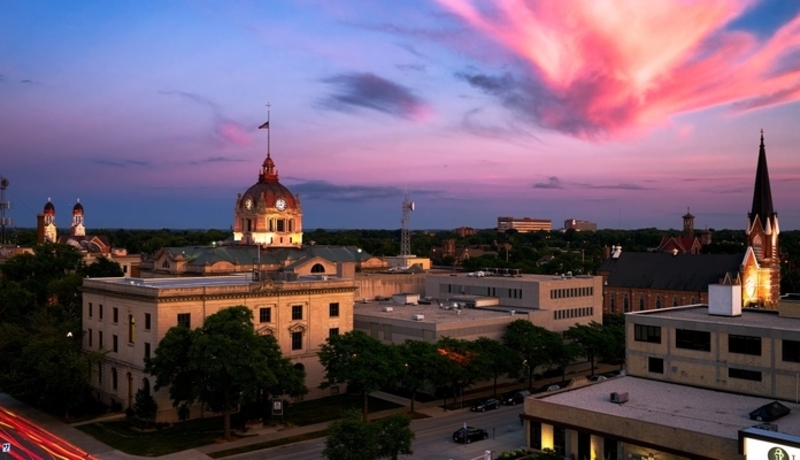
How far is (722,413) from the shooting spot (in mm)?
46281

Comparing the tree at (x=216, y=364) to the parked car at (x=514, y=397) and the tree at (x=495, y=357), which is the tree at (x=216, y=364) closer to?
the tree at (x=495, y=357)

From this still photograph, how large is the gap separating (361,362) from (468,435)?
1109cm


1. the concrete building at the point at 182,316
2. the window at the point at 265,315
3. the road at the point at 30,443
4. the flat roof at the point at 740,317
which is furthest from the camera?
the window at the point at 265,315

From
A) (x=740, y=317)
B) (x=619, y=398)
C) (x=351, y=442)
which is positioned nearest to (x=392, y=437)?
(x=351, y=442)

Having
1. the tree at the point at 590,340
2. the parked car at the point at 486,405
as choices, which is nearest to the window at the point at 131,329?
the parked car at the point at 486,405

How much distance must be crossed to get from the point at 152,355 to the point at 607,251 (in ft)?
361

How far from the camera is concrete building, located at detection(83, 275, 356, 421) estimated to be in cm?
6419

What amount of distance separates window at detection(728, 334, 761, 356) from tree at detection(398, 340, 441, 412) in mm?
24207

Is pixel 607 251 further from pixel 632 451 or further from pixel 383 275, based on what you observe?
pixel 632 451

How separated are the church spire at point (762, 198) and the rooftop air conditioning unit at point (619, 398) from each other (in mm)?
83382

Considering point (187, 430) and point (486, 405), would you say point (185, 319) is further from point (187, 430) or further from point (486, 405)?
point (486, 405)

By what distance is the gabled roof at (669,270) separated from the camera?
393 ft

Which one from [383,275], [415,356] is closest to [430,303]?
[383,275]

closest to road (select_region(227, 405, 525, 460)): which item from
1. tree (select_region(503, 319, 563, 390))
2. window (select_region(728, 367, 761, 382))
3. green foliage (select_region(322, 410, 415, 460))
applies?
green foliage (select_region(322, 410, 415, 460))
